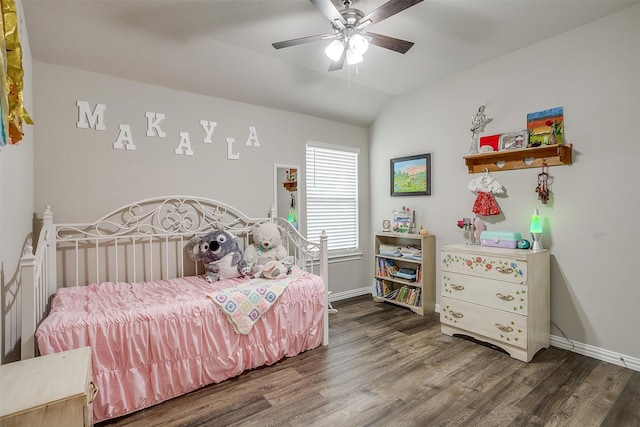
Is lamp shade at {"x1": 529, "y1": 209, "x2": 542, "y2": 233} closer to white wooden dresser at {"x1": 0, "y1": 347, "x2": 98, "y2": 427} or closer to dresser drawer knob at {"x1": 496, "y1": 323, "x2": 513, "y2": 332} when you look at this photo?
dresser drawer knob at {"x1": 496, "y1": 323, "x2": 513, "y2": 332}

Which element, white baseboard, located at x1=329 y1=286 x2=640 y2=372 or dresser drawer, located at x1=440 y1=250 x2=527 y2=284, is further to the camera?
dresser drawer, located at x1=440 y1=250 x2=527 y2=284

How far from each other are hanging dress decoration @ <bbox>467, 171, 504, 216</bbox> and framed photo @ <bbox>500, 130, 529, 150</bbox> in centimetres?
30

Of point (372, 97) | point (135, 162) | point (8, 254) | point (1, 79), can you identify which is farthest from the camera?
point (372, 97)

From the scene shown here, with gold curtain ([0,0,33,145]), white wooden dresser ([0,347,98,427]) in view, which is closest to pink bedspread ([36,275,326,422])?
white wooden dresser ([0,347,98,427])

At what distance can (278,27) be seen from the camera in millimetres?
2348

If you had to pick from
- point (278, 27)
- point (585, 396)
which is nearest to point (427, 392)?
point (585, 396)

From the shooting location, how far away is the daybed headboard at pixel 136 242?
232 centimetres

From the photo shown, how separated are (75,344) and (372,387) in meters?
1.71

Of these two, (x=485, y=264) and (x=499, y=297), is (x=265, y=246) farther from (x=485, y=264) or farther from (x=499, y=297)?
(x=499, y=297)

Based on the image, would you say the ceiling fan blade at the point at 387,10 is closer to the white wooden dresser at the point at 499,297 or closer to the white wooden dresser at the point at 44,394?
the white wooden dresser at the point at 499,297

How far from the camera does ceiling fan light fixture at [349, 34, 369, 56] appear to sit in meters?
1.98

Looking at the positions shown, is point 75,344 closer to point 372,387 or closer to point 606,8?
point 372,387

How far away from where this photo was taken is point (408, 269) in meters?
3.61

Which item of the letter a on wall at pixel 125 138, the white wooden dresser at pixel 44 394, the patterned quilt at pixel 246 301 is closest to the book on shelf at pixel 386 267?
the patterned quilt at pixel 246 301
